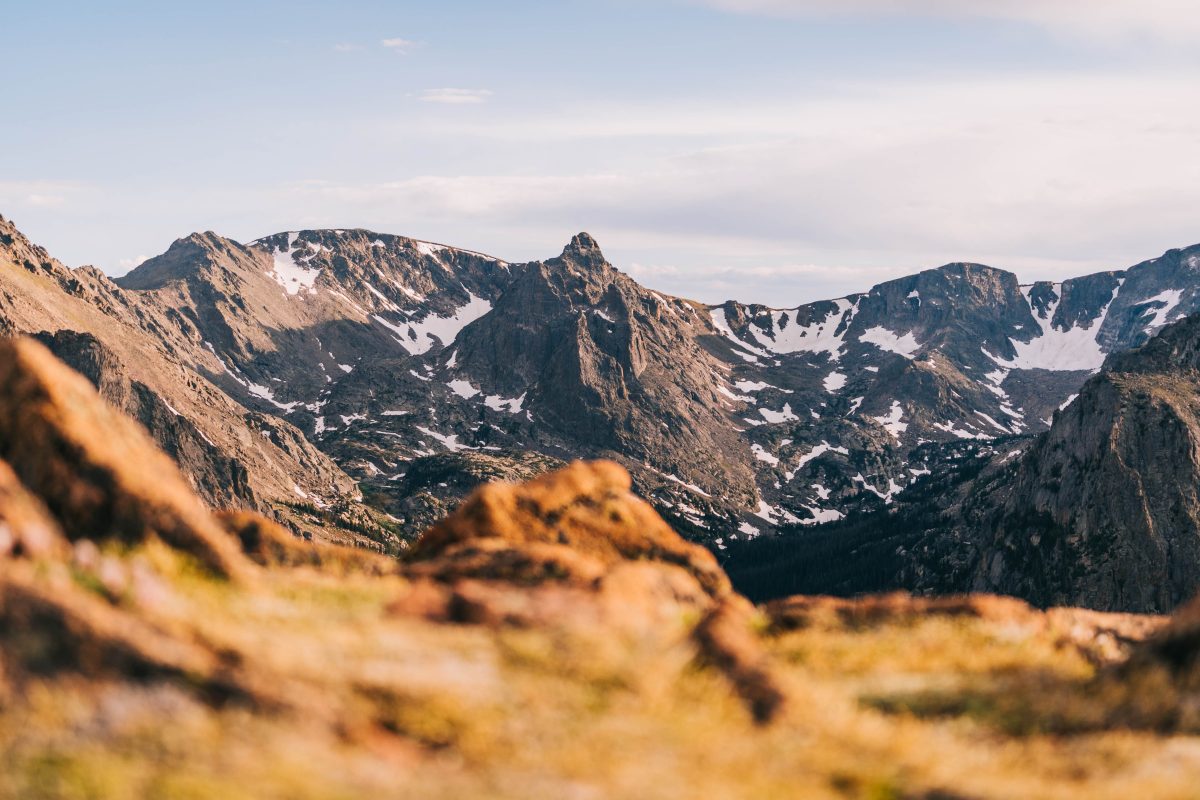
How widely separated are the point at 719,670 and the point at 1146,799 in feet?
24.8

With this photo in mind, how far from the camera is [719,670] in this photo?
1991 centimetres

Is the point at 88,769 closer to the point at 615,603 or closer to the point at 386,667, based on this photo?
the point at 386,667

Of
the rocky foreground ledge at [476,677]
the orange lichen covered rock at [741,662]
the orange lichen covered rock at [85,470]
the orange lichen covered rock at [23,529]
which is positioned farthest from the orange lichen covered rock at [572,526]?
the orange lichen covered rock at [23,529]

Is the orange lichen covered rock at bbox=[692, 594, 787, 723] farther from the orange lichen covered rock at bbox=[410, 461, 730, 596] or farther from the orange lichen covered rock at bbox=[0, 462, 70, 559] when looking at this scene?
the orange lichen covered rock at bbox=[0, 462, 70, 559]

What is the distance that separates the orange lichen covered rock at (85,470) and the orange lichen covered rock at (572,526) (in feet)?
31.4

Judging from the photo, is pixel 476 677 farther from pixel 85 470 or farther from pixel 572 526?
pixel 572 526

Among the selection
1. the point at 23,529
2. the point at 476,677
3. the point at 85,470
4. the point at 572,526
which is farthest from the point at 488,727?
the point at 572,526

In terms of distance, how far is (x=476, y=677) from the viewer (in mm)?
17562

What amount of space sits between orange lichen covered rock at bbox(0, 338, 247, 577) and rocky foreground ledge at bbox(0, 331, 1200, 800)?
0.06 metres

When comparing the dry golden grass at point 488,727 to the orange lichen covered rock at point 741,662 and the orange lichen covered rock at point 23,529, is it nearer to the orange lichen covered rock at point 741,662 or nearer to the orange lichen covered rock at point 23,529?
the orange lichen covered rock at point 741,662

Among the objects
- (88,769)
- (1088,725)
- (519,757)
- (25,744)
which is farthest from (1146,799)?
(25,744)

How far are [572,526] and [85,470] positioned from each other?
15157 millimetres

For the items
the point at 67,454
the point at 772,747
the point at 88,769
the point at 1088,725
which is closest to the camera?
the point at 88,769

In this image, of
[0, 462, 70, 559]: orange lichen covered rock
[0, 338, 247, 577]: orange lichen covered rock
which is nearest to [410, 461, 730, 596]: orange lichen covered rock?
[0, 338, 247, 577]: orange lichen covered rock
